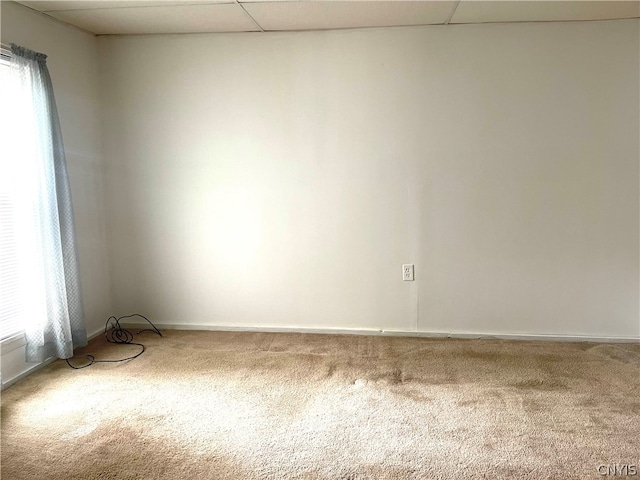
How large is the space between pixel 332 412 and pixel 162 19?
102 inches

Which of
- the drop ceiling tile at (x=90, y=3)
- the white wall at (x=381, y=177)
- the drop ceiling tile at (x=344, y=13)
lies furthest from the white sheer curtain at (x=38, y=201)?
the drop ceiling tile at (x=344, y=13)

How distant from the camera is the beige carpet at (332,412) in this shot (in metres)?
1.95

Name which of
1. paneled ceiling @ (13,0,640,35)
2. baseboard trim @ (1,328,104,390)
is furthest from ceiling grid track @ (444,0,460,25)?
baseboard trim @ (1,328,104,390)

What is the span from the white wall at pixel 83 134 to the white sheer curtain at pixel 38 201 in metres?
0.19

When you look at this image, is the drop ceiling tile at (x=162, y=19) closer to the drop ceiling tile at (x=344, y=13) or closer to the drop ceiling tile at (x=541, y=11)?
the drop ceiling tile at (x=344, y=13)

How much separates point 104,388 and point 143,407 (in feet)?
1.21

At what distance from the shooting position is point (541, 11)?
2.93 meters

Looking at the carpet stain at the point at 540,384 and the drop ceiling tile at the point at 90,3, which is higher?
the drop ceiling tile at the point at 90,3

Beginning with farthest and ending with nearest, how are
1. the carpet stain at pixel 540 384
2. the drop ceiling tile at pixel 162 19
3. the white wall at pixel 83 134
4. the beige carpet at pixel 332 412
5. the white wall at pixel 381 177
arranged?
1. the white wall at pixel 381 177
2. the white wall at pixel 83 134
3. the drop ceiling tile at pixel 162 19
4. the carpet stain at pixel 540 384
5. the beige carpet at pixel 332 412

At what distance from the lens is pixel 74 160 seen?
129 inches

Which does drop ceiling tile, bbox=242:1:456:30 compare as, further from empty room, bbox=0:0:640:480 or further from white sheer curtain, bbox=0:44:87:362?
white sheer curtain, bbox=0:44:87:362

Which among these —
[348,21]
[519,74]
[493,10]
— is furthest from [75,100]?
[519,74]

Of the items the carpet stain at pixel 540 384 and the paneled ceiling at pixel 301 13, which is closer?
the carpet stain at pixel 540 384

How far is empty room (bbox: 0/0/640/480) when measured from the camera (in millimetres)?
2715
